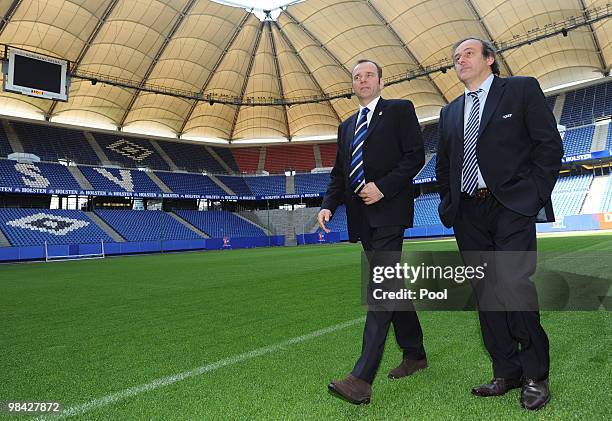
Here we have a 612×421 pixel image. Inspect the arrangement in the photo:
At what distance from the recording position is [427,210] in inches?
1656

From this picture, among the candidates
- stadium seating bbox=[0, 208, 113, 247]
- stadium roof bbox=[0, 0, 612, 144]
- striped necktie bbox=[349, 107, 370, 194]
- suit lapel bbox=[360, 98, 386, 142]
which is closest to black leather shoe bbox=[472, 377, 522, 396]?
striped necktie bbox=[349, 107, 370, 194]

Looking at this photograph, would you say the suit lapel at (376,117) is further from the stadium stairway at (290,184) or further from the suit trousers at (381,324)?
the stadium stairway at (290,184)

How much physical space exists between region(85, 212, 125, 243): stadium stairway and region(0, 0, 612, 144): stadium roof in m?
10.2

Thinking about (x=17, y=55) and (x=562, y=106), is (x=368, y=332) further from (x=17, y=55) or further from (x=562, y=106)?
(x=562, y=106)

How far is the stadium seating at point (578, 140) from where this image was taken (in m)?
36.2

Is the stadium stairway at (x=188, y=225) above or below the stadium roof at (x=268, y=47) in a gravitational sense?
below

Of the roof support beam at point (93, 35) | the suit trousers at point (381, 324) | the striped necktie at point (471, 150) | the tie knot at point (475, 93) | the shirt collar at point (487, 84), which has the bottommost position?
the suit trousers at point (381, 324)

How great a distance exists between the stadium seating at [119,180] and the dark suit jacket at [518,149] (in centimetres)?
3975

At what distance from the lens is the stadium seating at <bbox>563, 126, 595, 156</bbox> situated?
36.2 m

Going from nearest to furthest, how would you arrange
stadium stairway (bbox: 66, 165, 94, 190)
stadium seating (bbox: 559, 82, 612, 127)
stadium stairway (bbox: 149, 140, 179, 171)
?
stadium stairway (bbox: 66, 165, 94, 190), stadium seating (bbox: 559, 82, 612, 127), stadium stairway (bbox: 149, 140, 179, 171)

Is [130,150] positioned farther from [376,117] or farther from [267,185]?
[376,117]

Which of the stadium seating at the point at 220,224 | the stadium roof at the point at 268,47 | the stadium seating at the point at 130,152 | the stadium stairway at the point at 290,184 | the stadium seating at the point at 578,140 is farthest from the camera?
the stadium stairway at the point at 290,184

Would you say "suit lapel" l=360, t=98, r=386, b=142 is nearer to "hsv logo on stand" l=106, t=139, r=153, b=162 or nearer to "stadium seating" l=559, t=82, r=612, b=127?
"stadium seating" l=559, t=82, r=612, b=127

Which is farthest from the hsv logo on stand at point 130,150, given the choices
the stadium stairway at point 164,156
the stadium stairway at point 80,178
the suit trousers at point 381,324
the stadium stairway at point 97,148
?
the suit trousers at point 381,324
